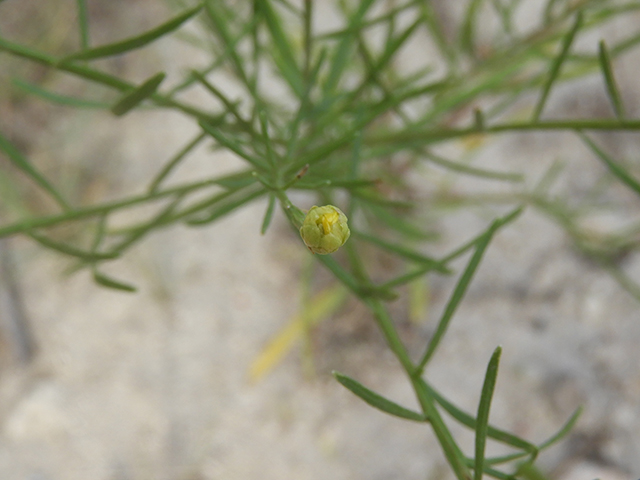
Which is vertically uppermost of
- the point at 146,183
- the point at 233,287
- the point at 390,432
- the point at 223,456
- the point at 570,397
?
the point at 146,183

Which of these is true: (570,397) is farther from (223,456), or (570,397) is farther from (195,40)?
(195,40)

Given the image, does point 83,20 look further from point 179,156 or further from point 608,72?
point 608,72

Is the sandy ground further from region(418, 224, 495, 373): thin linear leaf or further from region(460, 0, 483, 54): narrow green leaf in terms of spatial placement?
region(418, 224, 495, 373): thin linear leaf

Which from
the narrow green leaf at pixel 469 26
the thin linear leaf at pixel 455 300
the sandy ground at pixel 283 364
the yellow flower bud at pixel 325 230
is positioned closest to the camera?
the yellow flower bud at pixel 325 230

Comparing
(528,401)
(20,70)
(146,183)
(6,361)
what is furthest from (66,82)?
(528,401)

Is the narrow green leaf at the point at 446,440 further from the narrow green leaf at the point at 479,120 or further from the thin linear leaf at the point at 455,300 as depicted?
the narrow green leaf at the point at 479,120

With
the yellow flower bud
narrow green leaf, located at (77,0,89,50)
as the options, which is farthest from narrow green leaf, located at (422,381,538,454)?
narrow green leaf, located at (77,0,89,50)

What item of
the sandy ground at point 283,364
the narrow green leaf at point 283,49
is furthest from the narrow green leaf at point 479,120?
the sandy ground at point 283,364
